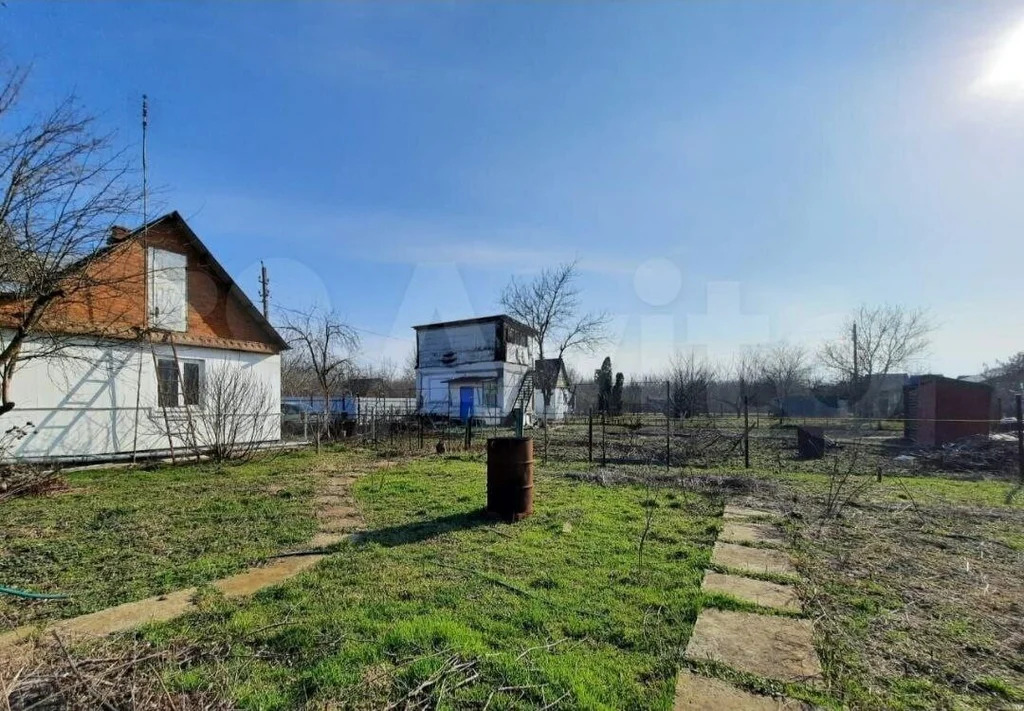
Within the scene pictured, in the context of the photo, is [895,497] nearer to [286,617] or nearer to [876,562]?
[876,562]

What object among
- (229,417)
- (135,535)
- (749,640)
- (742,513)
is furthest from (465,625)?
(229,417)

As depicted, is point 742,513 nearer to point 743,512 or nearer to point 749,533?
point 743,512

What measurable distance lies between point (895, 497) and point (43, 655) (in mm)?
10246

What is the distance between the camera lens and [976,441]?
48.5 feet

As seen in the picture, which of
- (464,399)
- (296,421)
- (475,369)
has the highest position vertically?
(475,369)

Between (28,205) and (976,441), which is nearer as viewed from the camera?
(28,205)

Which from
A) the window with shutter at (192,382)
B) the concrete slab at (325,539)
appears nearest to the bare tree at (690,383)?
the window with shutter at (192,382)

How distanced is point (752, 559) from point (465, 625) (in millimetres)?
3021

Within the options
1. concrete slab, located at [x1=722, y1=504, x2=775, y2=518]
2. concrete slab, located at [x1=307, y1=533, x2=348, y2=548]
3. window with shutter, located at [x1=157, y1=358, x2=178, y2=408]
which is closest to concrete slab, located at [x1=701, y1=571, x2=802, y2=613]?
concrete slab, located at [x1=722, y1=504, x2=775, y2=518]

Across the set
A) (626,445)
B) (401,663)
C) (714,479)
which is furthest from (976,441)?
(401,663)

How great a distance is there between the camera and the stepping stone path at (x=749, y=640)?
251 centimetres

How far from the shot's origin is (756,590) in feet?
12.9

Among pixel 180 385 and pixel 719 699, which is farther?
pixel 180 385

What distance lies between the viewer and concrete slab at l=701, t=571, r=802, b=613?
3.67m
